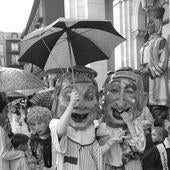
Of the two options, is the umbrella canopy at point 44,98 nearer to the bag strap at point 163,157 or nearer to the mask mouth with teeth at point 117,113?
the mask mouth with teeth at point 117,113

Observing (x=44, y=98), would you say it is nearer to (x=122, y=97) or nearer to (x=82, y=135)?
(x=122, y=97)

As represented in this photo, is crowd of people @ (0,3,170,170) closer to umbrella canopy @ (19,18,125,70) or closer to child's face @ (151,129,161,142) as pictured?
umbrella canopy @ (19,18,125,70)

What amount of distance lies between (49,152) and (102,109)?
0.86 m

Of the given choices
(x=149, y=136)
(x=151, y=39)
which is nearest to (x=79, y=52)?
(x=149, y=136)

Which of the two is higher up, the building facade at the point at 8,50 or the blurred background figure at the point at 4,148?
the building facade at the point at 8,50

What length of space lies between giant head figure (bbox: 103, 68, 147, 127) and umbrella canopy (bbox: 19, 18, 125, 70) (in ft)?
1.31

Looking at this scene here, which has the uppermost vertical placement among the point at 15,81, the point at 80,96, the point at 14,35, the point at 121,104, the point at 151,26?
the point at 14,35

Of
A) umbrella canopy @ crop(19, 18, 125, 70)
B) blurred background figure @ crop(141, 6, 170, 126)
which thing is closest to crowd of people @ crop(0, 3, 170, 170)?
umbrella canopy @ crop(19, 18, 125, 70)

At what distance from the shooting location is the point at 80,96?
3.65 meters

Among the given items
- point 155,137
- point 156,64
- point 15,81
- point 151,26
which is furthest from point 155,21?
point 15,81

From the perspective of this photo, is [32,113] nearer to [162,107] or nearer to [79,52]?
[79,52]

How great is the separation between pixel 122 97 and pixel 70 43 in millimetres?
864

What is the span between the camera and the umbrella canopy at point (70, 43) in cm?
358

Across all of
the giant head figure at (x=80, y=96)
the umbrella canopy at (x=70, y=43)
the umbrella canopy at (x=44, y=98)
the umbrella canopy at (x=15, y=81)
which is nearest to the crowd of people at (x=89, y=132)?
the giant head figure at (x=80, y=96)
